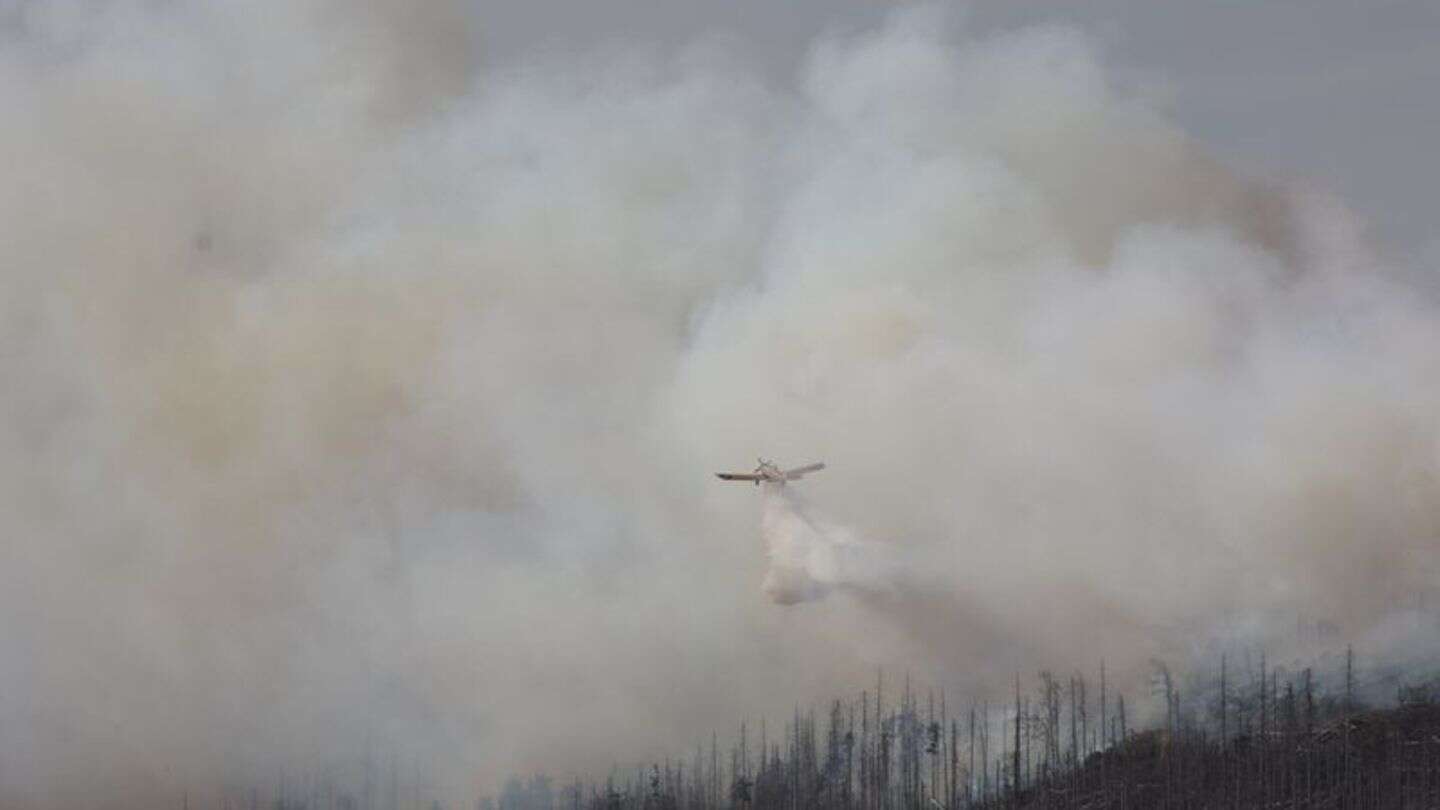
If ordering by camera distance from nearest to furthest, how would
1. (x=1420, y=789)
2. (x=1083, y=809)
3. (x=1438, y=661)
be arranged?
(x=1420, y=789) → (x=1083, y=809) → (x=1438, y=661)

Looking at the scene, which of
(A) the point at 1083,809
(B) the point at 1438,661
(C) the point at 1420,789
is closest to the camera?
(C) the point at 1420,789

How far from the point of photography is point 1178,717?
198 meters

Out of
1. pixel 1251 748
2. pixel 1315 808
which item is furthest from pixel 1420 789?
pixel 1251 748

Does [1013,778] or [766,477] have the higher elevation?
[766,477]

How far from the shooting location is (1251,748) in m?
187

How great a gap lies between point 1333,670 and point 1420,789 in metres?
28.2

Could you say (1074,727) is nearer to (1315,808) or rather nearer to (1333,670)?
(1333,670)

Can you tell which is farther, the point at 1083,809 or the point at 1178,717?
the point at 1178,717

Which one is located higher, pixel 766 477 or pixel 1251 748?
pixel 766 477

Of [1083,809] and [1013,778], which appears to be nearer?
[1083,809]

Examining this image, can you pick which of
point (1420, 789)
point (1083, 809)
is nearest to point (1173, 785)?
point (1083, 809)

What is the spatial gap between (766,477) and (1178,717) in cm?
3002

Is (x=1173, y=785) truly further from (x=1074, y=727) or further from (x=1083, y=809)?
(x=1074, y=727)

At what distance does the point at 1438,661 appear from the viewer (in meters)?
196
